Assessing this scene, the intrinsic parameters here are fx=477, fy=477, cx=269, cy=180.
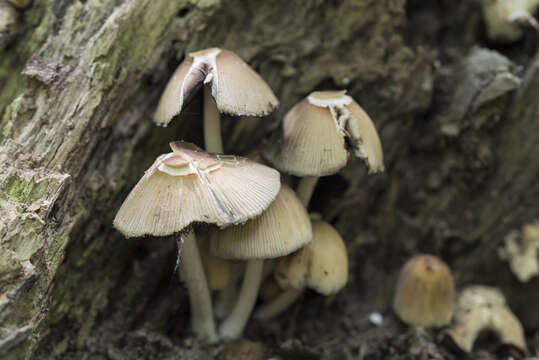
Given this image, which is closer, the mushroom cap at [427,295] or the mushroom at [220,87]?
the mushroom at [220,87]

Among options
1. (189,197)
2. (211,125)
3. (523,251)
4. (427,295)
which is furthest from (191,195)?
(523,251)

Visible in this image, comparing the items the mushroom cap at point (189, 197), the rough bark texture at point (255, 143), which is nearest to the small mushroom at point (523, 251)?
the rough bark texture at point (255, 143)

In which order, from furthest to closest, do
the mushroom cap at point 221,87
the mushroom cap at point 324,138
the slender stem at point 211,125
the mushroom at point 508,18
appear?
1. the mushroom at point 508,18
2. the slender stem at point 211,125
3. the mushroom cap at point 324,138
4. the mushroom cap at point 221,87

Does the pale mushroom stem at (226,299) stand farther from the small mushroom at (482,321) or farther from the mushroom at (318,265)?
the small mushroom at (482,321)

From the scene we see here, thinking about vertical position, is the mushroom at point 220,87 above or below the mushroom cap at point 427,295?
above

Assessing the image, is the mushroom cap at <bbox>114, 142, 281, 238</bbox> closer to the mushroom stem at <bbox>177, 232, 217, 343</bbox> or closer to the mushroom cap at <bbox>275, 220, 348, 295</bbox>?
the mushroom stem at <bbox>177, 232, 217, 343</bbox>

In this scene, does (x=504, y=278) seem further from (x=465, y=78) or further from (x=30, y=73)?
(x=30, y=73)

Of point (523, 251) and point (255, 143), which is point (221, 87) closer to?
point (255, 143)
